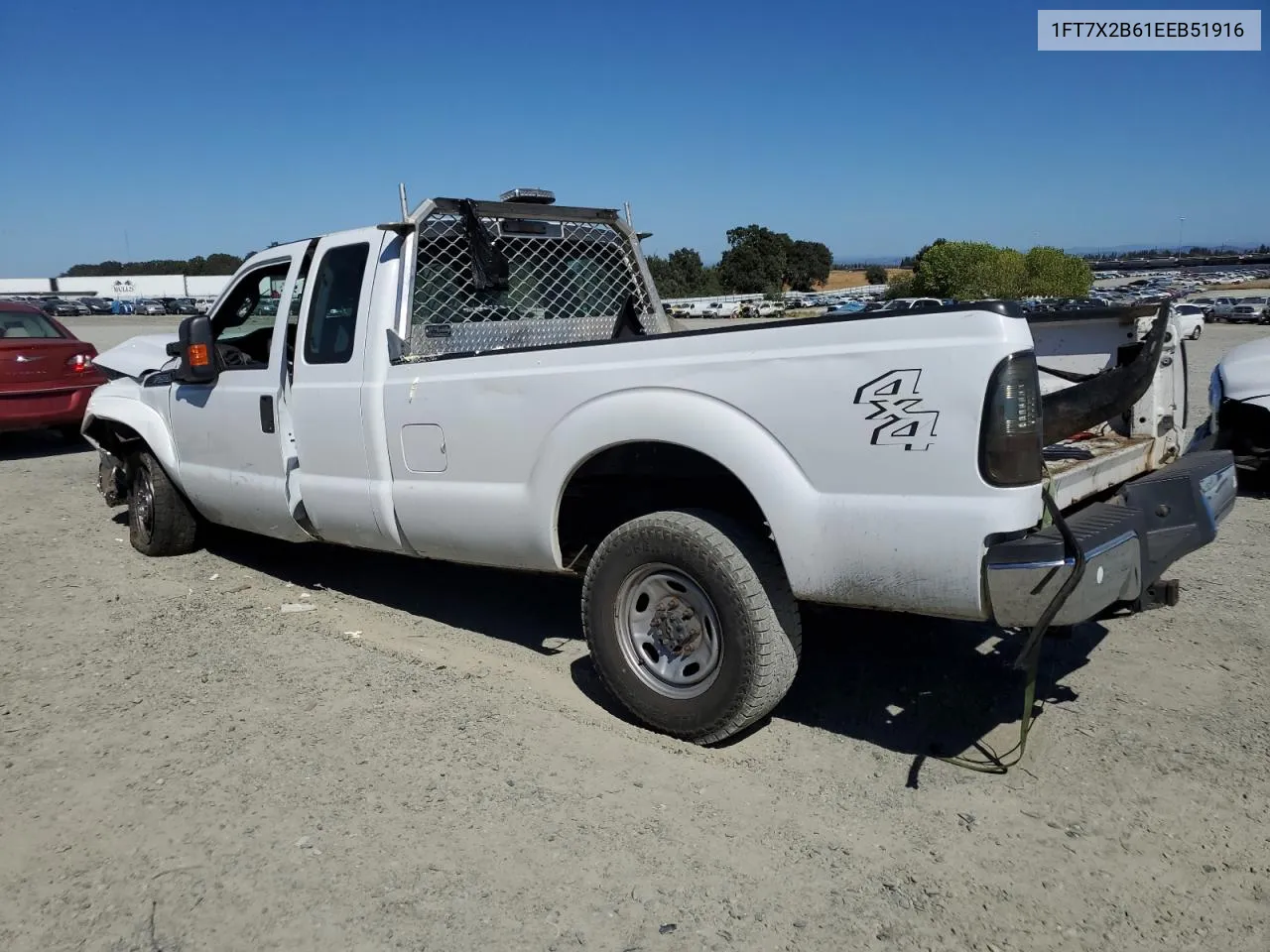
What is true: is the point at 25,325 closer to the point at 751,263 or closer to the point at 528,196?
the point at 528,196

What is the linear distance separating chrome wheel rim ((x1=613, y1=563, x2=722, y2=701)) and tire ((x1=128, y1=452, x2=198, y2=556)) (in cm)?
402

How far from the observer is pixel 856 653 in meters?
4.87

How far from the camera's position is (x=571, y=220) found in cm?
586

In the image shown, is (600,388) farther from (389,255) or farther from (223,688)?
(223,688)

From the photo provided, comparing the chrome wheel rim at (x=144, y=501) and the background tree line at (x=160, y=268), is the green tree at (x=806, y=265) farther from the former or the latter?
the chrome wheel rim at (x=144, y=501)

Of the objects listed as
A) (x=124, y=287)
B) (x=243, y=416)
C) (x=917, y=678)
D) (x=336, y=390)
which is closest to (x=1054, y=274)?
(x=917, y=678)

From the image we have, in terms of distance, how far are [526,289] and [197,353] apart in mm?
1892

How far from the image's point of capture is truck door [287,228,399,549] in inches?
193

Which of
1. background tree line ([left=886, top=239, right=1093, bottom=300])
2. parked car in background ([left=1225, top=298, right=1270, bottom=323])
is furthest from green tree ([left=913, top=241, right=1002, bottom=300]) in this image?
parked car in background ([left=1225, top=298, right=1270, bottom=323])

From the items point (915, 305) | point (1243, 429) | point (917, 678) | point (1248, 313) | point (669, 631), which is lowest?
point (1248, 313)

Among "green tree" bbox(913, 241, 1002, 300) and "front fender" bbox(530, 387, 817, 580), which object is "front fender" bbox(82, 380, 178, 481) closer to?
"front fender" bbox(530, 387, 817, 580)

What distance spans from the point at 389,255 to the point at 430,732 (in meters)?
2.24

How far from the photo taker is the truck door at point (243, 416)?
17.9 feet

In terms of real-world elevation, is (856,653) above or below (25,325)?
below
